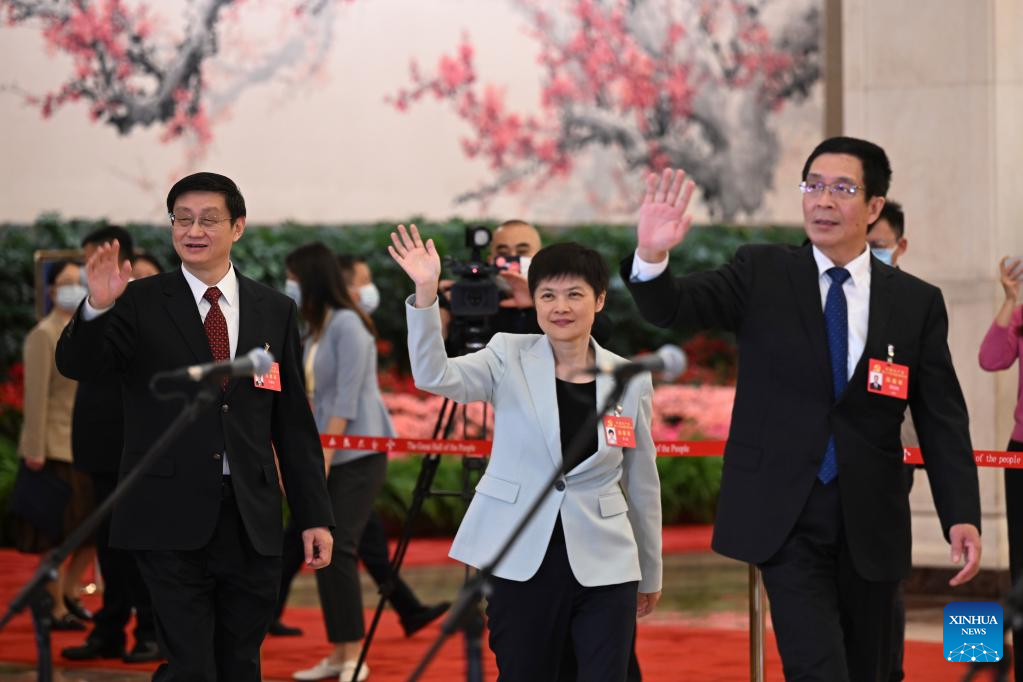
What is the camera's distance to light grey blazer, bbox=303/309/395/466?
6.57 metres

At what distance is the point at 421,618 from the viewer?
7.31 meters

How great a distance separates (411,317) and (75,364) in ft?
2.91

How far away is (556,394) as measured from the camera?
4.18 m

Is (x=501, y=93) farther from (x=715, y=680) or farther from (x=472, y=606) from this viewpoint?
(x=472, y=606)

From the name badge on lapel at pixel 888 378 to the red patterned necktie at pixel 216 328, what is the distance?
1.73m

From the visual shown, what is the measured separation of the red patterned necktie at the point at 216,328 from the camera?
4297 mm

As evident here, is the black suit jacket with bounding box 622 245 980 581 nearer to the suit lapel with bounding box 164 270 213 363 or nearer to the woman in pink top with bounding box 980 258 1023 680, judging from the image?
the suit lapel with bounding box 164 270 213 363

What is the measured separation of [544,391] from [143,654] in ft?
10.9

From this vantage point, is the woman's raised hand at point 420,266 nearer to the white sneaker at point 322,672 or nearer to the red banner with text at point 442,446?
the red banner with text at point 442,446

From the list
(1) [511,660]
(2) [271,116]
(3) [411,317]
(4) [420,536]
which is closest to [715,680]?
(1) [511,660]

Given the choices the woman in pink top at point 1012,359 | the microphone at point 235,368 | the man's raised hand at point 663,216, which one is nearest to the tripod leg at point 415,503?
the woman in pink top at point 1012,359

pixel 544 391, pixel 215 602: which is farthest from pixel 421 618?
pixel 544 391

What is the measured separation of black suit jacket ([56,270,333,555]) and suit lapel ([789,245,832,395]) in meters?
1.42

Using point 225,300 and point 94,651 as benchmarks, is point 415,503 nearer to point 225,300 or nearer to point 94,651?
point 94,651
